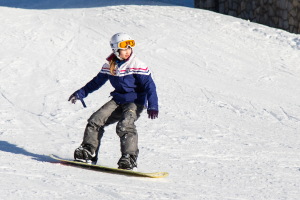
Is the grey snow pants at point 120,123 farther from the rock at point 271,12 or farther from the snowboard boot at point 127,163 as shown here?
the rock at point 271,12

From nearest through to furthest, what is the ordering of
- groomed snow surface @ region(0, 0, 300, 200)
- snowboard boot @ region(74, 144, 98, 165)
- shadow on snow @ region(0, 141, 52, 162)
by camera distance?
groomed snow surface @ region(0, 0, 300, 200), snowboard boot @ region(74, 144, 98, 165), shadow on snow @ region(0, 141, 52, 162)

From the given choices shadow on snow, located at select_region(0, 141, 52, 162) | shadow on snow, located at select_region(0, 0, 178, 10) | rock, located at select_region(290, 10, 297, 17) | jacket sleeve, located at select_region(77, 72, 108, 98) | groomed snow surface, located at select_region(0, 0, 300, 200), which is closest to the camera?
groomed snow surface, located at select_region(0, 0, 300, 200)

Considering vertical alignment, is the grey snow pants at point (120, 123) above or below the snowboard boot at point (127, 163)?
above

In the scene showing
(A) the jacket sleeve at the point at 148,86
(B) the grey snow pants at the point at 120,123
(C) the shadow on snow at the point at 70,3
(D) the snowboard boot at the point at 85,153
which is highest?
(C) the shadow on snow at the point at 70,3

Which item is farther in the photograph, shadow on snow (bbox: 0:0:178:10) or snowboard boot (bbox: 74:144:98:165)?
shadow on snow (bbox: 0:0:178:10)

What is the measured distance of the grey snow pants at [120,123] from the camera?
12.4 feet

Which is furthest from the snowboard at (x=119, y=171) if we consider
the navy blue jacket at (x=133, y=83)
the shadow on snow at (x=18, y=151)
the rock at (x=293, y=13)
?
the rock at (x=293, y=13)

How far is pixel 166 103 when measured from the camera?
7469 millimetres

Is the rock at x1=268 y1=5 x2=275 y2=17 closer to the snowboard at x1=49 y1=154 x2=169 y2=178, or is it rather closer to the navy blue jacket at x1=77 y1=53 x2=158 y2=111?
the navy blue jacket at x1=77 y1=53 x2=158 y2=111

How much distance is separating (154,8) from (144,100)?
11431 mm

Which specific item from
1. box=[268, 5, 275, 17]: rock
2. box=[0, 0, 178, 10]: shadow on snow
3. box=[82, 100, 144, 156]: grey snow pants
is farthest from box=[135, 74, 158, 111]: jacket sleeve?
box=[0, 0, 178, 10]: shadow on snow

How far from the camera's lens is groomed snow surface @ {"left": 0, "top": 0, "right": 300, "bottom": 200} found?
351 cm

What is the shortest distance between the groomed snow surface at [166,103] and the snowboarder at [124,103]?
255mm

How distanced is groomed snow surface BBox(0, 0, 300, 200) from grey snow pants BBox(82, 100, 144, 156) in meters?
0.31
